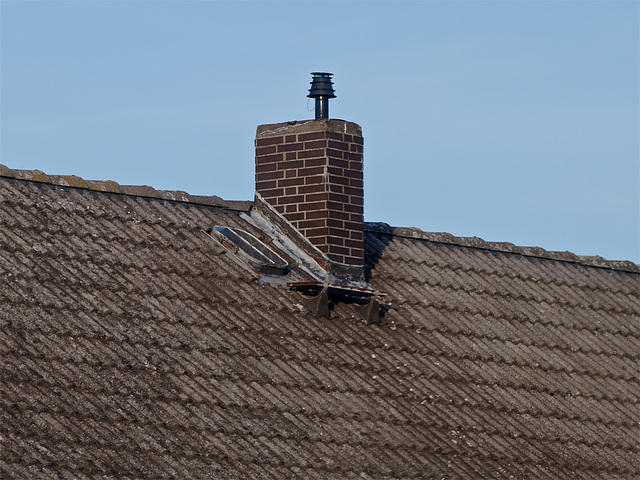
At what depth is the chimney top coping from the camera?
15.9 meters

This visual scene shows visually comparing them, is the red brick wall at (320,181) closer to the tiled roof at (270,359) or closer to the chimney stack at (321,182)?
the chimney stack at (321,182)

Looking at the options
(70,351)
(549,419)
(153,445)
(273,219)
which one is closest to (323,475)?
(153,445)

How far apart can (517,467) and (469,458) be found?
Result: 537mm

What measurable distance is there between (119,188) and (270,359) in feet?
8.80

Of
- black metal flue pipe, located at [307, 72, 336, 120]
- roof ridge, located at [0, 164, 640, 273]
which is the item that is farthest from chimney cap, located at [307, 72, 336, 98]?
roof ridge, located at [0, 164, 640, 273]

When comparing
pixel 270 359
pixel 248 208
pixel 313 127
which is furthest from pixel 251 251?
pixel 313 127

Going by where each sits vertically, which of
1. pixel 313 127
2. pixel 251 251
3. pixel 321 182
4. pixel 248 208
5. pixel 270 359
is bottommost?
pixel 270 359

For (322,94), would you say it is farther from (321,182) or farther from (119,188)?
(119,188)

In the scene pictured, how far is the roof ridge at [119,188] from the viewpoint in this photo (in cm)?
1417

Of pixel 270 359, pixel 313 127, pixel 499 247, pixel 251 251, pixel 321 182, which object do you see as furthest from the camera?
pixel 499 247

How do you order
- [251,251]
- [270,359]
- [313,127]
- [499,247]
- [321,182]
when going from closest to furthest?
[270,359], [251,251], [321,182], [313,127], [499,247]

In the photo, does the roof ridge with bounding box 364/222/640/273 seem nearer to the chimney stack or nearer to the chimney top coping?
the chimney stack

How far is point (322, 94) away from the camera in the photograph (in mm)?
16500

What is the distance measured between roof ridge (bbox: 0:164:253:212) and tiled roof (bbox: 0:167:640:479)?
2 cm
